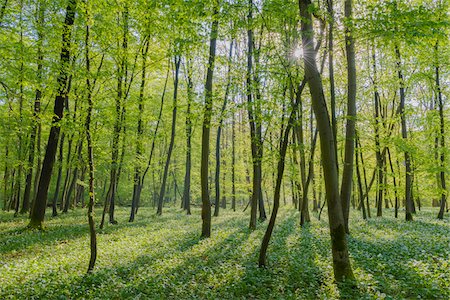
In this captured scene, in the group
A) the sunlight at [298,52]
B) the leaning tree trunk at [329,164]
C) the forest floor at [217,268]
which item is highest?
the sunlight at [298,52]

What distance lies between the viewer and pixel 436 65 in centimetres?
1986

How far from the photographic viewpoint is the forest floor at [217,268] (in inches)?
284

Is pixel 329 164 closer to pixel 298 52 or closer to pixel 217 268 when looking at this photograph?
pixel 298 52

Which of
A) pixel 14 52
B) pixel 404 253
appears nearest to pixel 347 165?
pixel 404 253

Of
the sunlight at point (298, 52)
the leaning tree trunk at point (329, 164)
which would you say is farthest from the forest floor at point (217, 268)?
the sunlight at point (298, 52)

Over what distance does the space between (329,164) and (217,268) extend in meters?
4.68

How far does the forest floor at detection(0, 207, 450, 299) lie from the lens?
7.20 meters

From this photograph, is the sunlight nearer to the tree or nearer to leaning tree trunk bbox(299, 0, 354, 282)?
leaning tree trunk bbox(299, 0, 354, 282)

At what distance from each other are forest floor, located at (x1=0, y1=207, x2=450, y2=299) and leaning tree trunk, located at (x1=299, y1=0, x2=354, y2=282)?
0.59 m

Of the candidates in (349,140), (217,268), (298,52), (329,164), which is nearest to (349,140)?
(349,140)

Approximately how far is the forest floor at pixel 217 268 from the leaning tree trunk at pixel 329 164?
59cm

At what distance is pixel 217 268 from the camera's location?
9320 mm

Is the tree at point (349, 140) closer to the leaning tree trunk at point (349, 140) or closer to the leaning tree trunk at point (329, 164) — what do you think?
the leaning tree trunk at point (349, 140)

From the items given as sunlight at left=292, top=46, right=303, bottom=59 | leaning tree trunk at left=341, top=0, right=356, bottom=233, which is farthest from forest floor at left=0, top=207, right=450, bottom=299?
sunlight at left=292, top=46, right=303, bottom=59
